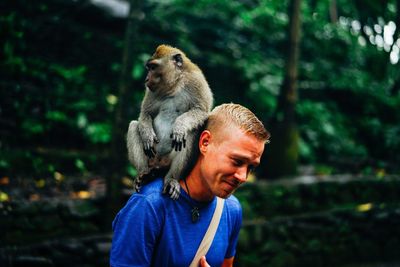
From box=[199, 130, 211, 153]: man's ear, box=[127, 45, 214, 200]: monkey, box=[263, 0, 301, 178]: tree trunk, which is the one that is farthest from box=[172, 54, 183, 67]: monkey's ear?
box=[263, 0, 301, 178]: tree trunk

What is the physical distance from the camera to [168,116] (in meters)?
2.54

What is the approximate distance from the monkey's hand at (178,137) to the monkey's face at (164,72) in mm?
457

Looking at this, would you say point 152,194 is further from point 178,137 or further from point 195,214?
point 178,137

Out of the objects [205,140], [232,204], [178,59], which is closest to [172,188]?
[205,140]

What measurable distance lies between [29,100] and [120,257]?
14.0 feet

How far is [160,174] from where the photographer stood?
2141mm

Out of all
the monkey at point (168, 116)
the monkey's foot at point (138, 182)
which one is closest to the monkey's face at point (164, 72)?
the monkey at point (168, 116)

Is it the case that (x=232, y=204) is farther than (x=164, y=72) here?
No

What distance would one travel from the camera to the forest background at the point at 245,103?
445 cm

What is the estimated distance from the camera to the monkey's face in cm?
249

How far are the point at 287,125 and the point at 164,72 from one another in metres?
3.63

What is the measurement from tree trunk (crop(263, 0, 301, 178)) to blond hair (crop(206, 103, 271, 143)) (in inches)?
164

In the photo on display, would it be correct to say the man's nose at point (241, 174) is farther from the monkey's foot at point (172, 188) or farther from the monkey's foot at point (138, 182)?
the monkey's foot at point (138, 182)

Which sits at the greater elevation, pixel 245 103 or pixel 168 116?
pixel 168 116
